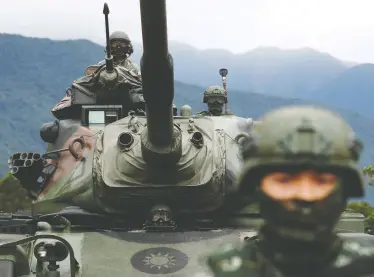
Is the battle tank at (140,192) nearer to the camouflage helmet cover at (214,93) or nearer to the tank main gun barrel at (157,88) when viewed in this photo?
the tank main gun barrel at (157,88)

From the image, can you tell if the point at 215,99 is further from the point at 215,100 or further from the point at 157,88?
the point at 157,88

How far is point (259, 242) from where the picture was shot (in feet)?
9.23

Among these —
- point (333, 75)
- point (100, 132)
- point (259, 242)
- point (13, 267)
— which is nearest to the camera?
point (259, 242)

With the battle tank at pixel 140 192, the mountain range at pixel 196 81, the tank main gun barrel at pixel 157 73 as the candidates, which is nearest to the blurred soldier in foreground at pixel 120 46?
the battle tank at pixel 140 192

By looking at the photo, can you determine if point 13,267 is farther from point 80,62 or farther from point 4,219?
point 80,62

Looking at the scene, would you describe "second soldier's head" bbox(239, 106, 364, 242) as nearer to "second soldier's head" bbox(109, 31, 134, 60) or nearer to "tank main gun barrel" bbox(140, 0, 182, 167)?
"tank main gun barrel" bbox(140, 0, 182, 167)

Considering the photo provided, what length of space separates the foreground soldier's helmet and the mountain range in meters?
57.0

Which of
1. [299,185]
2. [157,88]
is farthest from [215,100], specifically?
[299,185]

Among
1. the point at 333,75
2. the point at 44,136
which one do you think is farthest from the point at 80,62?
the point at 44,136

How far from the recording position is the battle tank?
617cm

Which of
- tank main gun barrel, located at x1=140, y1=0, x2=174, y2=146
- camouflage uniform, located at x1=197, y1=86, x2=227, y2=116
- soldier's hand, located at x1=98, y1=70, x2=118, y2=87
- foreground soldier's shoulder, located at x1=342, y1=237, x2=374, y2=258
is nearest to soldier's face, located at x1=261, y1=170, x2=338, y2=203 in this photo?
foreground soldier's shoulder, located at x1=342, y1=237, x2=374, y2=258

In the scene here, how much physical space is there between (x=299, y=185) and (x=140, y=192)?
481 centimetres

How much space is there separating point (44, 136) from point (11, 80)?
66.5 metres

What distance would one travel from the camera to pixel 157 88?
630 centimetres
